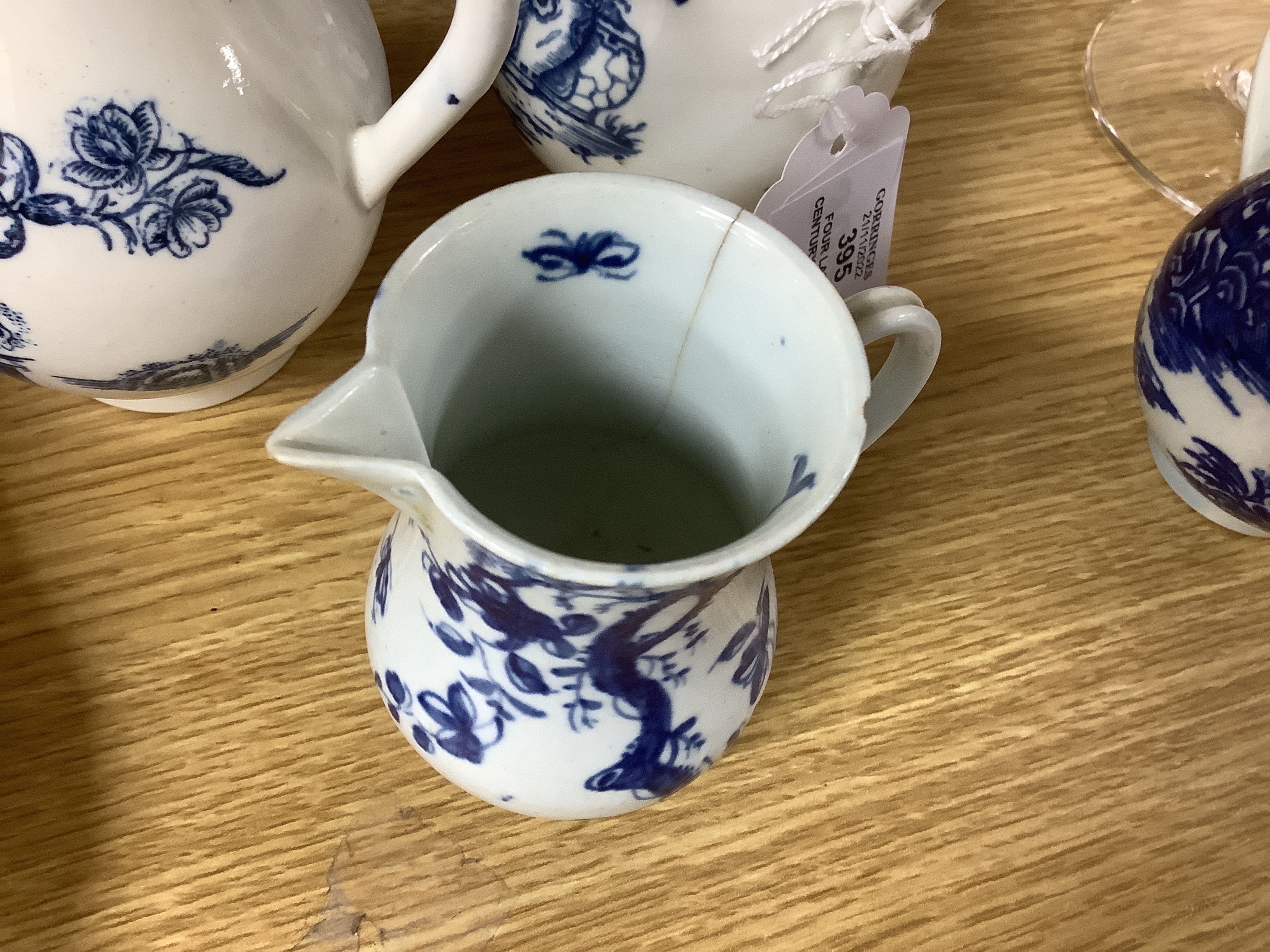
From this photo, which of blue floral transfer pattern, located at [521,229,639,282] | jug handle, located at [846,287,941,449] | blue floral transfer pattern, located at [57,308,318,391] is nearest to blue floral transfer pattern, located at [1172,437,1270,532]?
jug handle, located at [846,287,941,449]

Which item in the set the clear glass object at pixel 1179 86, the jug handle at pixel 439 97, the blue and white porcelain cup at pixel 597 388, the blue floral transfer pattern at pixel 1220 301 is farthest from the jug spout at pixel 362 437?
the clear glass object at pixel 1179 86

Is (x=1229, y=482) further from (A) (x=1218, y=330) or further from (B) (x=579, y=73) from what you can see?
(B) (x=579, y=73)

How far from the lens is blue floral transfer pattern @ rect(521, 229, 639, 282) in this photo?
0.94ft

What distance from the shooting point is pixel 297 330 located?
1.15 ft

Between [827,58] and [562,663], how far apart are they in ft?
0.76

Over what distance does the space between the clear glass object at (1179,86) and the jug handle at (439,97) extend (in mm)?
370

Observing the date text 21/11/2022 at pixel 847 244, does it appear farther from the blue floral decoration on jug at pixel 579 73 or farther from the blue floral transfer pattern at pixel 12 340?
the blue floral transfer pattern at pixel 12 340

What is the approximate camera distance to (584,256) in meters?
0.29

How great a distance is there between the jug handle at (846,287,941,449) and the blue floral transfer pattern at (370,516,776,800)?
7 cm

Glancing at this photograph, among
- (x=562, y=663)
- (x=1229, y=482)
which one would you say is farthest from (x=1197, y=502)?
(x=562, y=663)

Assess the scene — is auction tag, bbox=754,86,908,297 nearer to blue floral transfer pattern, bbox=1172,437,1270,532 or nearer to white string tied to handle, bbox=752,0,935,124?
white string tied to handle, bbox=752,0,935,124

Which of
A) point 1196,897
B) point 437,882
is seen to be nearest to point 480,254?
point 437,882

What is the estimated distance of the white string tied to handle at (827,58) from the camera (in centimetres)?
33

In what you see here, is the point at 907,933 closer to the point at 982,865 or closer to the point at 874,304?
the point at 982,865
